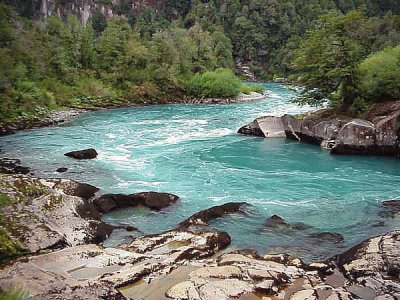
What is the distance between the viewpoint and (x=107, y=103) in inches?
1982

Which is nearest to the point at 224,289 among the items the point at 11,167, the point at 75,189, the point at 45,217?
the point at 45,217

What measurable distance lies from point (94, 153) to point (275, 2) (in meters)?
101

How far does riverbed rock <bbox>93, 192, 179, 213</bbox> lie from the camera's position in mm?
17156

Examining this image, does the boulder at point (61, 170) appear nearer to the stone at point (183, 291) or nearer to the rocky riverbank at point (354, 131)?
the stone at point (183, 291)

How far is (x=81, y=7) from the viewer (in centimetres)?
10544

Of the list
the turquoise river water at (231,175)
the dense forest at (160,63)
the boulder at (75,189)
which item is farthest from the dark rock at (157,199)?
the dense forest at (160,63)

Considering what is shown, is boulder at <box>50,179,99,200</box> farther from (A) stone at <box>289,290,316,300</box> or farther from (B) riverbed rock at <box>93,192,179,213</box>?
(A) stone at <box>289,290,316,300</box>

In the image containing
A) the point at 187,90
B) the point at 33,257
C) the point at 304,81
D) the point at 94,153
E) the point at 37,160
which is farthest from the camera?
the point at 187,90

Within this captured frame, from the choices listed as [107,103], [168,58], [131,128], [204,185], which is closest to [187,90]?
[168,58]

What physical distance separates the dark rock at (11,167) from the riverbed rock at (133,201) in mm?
6449

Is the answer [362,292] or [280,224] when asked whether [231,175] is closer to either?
[280,224]

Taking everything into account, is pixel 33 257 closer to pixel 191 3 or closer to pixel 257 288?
pixel 257 288

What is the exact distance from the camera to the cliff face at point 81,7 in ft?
224

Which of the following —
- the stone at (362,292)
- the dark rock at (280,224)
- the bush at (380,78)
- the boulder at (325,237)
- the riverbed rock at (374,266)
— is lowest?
the boulder at (325,237)
